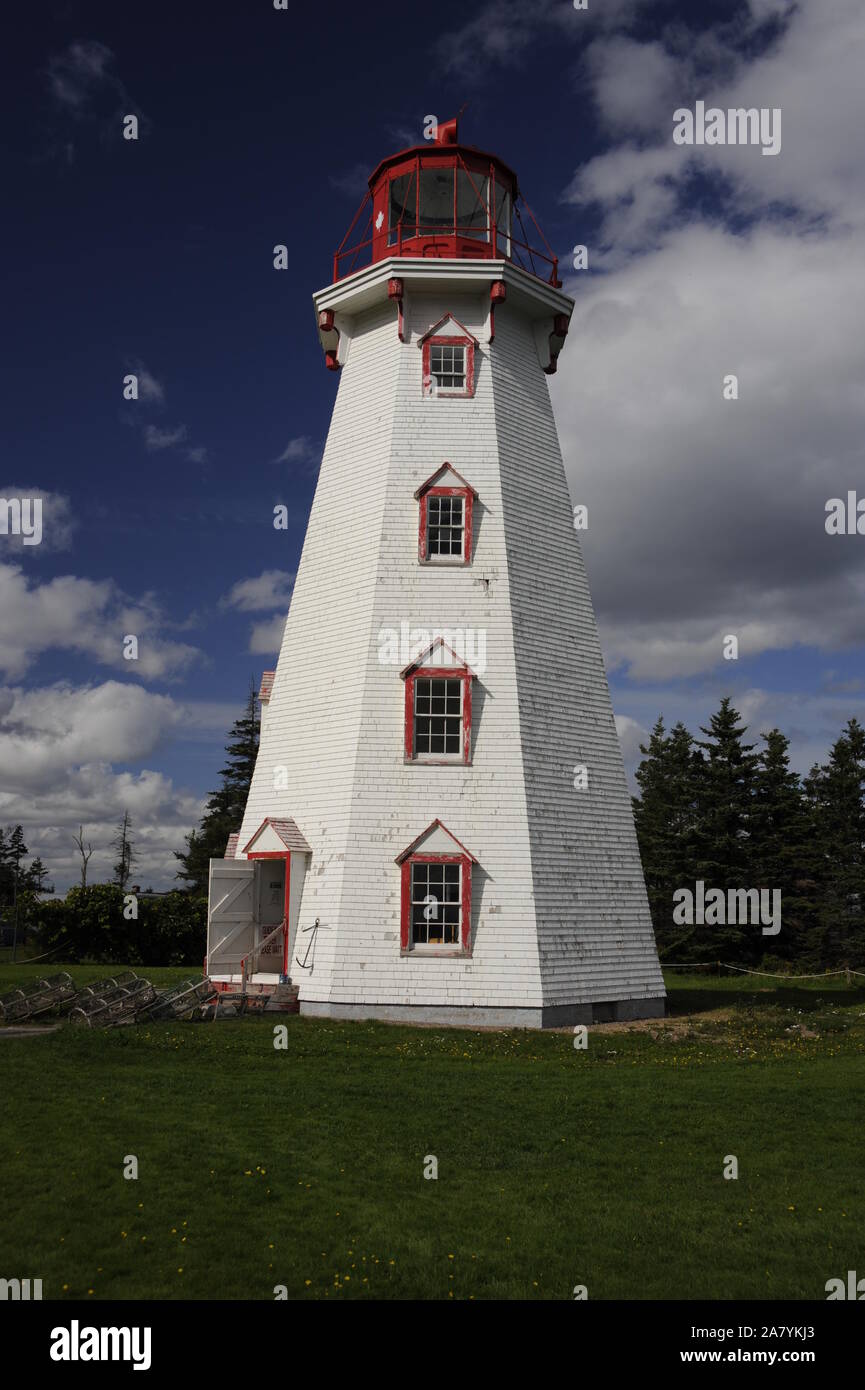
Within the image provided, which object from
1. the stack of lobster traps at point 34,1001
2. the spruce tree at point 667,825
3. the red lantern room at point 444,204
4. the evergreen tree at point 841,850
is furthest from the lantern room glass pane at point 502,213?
the evergreen tree at point 841,850

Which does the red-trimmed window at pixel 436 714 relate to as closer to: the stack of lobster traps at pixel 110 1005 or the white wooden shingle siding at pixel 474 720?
the white wooden shingle siding at pixel 474 720

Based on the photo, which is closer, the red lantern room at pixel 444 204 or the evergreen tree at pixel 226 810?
the red lantern room at pixel 444 204

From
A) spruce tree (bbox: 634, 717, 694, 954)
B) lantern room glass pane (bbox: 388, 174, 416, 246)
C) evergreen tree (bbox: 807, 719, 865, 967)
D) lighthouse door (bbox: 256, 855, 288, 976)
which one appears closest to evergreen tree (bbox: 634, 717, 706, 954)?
spruce tree (bbox: 634, 717, 694, 954)

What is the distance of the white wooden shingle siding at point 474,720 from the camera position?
1934 cm

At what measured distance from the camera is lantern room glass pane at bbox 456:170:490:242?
80.3ft

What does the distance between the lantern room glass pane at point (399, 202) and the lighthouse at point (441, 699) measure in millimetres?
70

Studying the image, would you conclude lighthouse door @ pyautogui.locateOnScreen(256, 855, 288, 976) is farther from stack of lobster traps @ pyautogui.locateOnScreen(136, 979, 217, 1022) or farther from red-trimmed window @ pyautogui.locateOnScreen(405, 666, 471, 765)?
red-trimmed window @ pyautogui.locateOnScreen(405, 666, 471, 765)

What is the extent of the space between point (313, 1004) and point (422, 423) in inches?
505

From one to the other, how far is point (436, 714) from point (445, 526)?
14.2 feet

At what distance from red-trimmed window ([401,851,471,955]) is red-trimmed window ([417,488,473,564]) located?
653 cm

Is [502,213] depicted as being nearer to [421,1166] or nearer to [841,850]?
[421,1166]

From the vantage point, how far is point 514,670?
2094cm

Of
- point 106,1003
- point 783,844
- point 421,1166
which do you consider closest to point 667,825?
point 783,844
